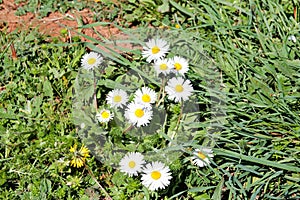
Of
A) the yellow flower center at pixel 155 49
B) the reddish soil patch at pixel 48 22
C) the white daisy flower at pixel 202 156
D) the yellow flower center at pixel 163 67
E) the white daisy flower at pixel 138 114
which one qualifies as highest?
the reddish soil patch at pixel 48 22

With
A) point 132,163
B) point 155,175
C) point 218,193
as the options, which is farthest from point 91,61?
point 218,193

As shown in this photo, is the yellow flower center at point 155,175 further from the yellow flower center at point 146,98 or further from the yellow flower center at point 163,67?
the yellow flower center at point 163,67

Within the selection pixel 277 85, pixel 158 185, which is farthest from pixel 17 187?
pixel 277 85

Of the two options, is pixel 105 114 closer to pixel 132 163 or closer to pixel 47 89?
pixel 132 163

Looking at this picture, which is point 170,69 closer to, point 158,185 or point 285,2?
point 158,185

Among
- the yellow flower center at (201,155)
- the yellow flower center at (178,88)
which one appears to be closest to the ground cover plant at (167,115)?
the yellow flower center at (201,155)
